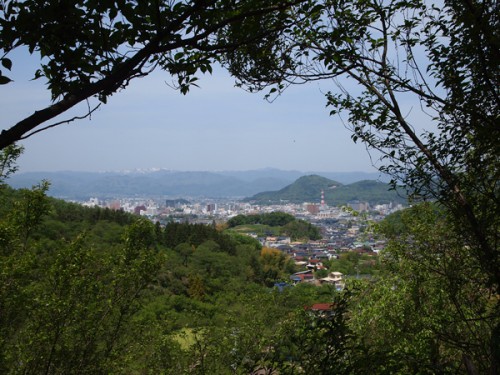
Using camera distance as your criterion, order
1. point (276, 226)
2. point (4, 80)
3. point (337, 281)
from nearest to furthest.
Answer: point (4, 80), point (337, 281), point (276, 226)

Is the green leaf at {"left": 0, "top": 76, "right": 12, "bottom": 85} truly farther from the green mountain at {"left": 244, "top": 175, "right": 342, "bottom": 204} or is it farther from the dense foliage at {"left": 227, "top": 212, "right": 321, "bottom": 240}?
the green mountain at {"left": 244, "top": 175, "right": 342, "bottom": 204}

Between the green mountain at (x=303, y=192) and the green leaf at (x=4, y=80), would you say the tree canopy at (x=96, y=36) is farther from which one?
the green mountain at (x=303, y=192)

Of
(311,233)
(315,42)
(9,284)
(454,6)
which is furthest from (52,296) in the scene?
(311,233)

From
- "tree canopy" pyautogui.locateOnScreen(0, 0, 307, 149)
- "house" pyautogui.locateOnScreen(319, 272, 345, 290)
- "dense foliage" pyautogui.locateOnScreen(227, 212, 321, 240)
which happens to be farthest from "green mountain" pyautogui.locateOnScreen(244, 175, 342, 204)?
"tree canopy" pyautogui.locateOnScreen(0, 0, 307, 149)

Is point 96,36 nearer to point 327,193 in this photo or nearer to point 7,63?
point 7,63

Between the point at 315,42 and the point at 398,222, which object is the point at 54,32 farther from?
the point at 398,222

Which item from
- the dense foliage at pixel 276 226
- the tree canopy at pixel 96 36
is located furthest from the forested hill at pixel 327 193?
the tree canopy at pixel 96 36

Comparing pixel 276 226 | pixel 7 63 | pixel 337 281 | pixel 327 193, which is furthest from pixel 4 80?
pixel 327 193

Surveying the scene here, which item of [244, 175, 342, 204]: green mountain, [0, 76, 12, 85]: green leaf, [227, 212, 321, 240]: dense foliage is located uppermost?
[0, 76, 12, 85]: green leaf
